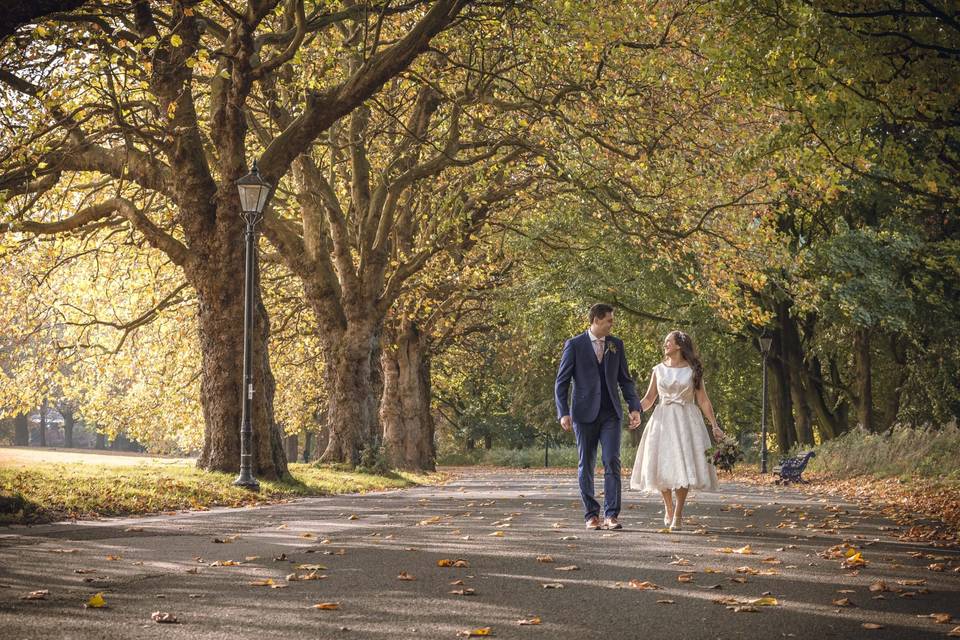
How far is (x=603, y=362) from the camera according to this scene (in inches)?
459

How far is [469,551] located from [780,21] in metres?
7.66

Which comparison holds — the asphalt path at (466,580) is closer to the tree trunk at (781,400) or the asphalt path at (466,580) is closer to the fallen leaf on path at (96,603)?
the fallen leaf on path at (96,603)

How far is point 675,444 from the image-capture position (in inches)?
465

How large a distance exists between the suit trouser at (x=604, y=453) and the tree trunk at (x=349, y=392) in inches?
621

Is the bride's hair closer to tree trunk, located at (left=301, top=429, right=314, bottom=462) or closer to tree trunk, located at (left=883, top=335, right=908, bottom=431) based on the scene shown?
tree trunk, located at (left=883, top=335, right=908, bottom=431)

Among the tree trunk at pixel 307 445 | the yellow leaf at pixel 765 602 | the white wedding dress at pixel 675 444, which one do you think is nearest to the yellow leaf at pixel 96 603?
the yellow leaf at pixel 765 602

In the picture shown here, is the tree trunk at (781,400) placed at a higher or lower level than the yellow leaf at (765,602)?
higher

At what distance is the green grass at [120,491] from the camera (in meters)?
12.7

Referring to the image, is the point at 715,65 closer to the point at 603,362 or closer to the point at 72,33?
the point at 603,362

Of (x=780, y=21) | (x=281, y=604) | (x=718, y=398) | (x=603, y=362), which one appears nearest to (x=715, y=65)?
(x=780, y=21)

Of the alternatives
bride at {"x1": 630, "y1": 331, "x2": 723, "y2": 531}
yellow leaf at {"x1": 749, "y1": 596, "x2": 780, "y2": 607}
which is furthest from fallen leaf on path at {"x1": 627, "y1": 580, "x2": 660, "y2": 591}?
bride at {"x1": 630, "y1": 331, "x2": 723, "y2": 531}

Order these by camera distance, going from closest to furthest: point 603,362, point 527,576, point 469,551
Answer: point 527,576
point 469,551
point 603,362

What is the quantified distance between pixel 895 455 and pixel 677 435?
55.8ft

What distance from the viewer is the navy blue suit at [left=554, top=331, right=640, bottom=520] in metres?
11.6
